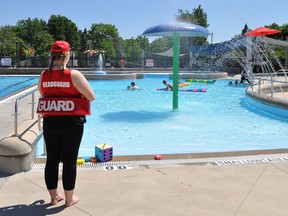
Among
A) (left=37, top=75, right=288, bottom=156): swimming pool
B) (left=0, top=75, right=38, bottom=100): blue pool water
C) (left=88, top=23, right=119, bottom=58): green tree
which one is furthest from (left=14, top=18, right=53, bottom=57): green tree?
(left=37, top=75, right=288, bottom=156): swimming pool

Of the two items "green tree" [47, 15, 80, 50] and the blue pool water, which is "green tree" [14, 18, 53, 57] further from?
the blue pool water

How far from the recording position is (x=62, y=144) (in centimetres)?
339

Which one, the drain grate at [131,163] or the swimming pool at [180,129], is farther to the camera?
the swimming pool at [180,129]

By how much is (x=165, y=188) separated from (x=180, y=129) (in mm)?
5317

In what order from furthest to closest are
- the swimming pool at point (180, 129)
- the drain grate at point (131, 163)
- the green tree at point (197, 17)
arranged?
the green tree at point (197, 17), the swimming pool at point (180, 129), the drain grate at point (131, 163)

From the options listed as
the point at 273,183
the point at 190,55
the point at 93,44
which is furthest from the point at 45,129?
the point at 93,44

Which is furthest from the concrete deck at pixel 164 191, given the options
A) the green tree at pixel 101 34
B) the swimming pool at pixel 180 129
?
the green tree at pixel 101 34

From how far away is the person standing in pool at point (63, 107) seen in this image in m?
3.29

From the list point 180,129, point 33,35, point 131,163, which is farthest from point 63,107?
point 33,35

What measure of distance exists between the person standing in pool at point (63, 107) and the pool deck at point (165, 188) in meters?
0.47

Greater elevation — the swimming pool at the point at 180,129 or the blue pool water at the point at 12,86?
the blue pool water at the point at 12,86

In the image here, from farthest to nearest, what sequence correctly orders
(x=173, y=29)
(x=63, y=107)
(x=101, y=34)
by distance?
(x=101, y=34), (x=173, y=29), (x=63, y=107)

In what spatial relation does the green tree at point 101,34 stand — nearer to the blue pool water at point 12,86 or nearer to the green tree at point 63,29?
the green tree at point 63,29

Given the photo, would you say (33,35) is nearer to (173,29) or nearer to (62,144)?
(173,29)
